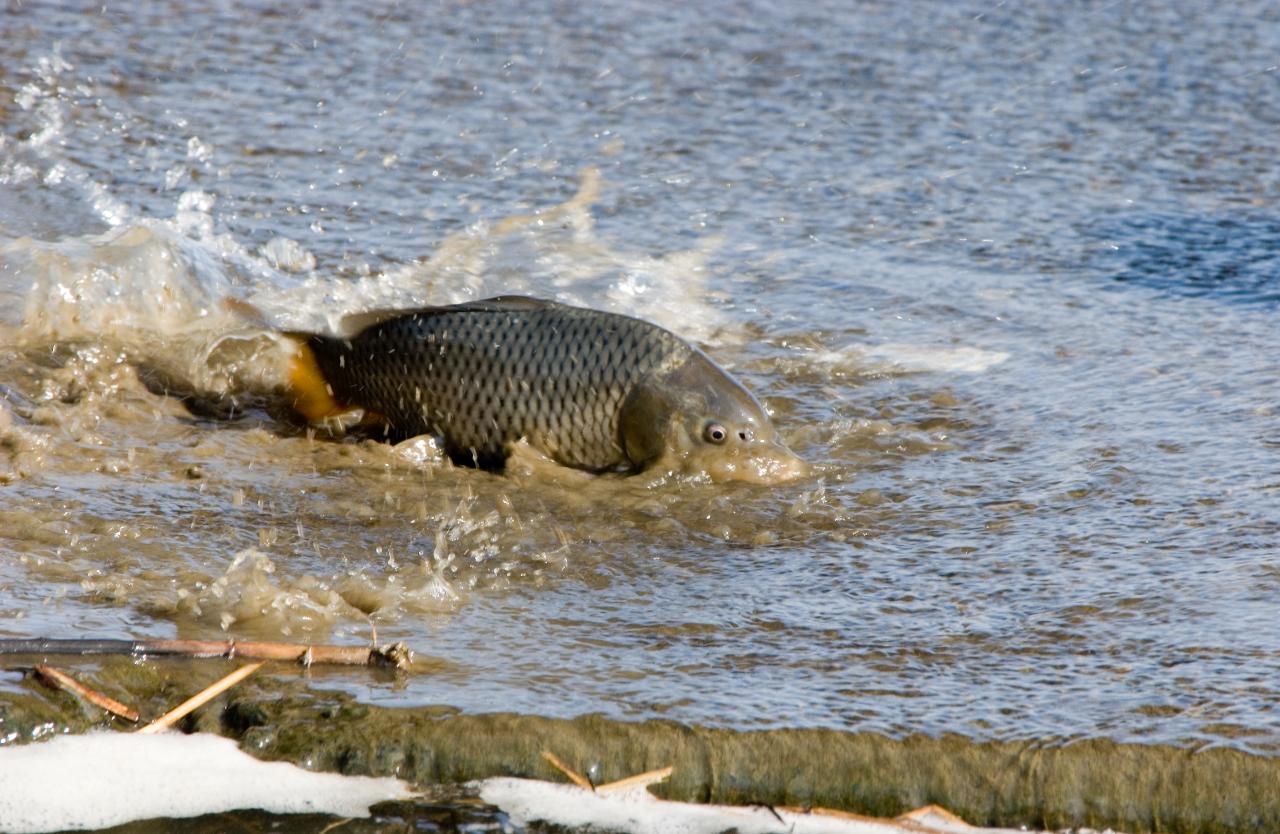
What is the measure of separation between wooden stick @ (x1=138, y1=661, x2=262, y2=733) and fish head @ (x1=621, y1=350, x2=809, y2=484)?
1.86m

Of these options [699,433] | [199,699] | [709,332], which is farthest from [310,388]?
[199,699]

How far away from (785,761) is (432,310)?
2.44 meters

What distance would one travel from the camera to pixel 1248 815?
2.82 meters

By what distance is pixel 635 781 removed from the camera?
2891 millimetres

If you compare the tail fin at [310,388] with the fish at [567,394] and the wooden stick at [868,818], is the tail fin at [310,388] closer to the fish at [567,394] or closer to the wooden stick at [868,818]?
the fish at [567,394]

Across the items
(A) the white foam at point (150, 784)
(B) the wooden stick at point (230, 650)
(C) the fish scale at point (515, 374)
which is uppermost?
(C) the fish scale at point (515, 374)

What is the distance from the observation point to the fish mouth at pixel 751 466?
4.75 m

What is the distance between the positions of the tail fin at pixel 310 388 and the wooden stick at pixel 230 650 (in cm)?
187

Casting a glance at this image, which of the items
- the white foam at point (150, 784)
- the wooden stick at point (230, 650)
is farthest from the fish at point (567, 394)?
the white foam at point (150, 784)

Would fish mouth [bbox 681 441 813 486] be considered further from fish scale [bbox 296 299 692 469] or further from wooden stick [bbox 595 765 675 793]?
wooden stick [bbox 595 765 675 793]

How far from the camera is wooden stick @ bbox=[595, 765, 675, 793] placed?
2.88 metres

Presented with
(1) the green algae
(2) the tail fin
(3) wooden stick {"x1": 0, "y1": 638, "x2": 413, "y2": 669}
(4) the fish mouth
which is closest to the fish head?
(4) the fish mouth

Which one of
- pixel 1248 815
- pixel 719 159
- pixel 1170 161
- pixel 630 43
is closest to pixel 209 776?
pixel 1248 815

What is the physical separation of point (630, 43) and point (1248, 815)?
8876 mm
